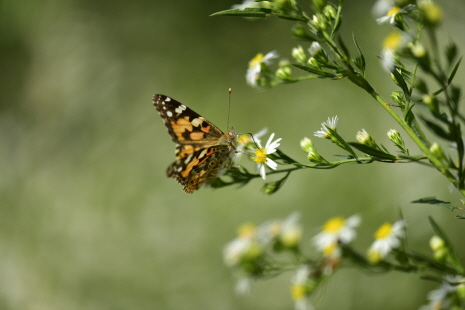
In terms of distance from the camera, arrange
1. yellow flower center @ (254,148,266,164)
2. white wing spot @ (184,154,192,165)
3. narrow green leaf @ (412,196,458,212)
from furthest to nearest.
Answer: white wing spot @ (184,154,192,165)
yellow flower center @ (254,148,266,164)
narrow green leaf @ (412,196,458,212)

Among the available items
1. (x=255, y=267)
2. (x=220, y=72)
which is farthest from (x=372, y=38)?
(x=255, y=267)

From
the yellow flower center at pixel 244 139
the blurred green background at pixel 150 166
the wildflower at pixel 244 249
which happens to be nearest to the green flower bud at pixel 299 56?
the yellow flower center at pixel 244 139

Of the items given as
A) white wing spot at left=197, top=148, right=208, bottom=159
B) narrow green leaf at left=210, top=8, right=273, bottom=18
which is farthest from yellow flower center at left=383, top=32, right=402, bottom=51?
white wing spot at left=197, top=148, right=208, bottom=159

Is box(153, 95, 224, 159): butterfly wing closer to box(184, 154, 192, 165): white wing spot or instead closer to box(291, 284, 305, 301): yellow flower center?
box(184, 154, 192, 165): white wing spot

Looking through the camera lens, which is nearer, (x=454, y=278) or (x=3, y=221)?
(x=454, y=278)

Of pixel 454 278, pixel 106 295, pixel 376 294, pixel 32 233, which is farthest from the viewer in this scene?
pixel 32 233

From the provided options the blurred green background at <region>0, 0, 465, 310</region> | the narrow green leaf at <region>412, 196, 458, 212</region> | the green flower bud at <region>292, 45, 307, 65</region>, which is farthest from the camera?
the blurred green background at <region>0, 0, 465, 310</region>

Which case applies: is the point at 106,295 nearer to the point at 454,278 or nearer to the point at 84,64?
the point at 84,64
